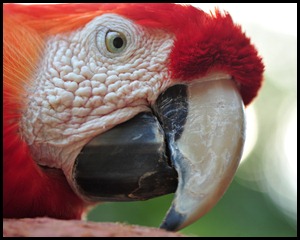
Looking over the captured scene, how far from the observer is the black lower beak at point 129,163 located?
112 cm

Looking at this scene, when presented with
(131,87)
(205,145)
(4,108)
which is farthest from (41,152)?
(205,145)

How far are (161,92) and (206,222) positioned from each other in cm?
191

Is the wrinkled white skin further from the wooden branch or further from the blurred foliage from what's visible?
the blurred foliage

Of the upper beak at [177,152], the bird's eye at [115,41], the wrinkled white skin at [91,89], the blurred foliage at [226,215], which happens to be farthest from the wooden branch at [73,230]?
the blurred foliage at [226,215]

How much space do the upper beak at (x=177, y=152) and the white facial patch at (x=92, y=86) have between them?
32 mm

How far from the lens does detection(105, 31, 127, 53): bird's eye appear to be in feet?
3.90

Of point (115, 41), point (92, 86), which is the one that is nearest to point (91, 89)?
point (92, 86)

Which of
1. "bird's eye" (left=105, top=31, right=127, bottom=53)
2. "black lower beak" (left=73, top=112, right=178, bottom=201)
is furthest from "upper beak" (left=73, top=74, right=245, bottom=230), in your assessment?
"bird's eye" (left=105, top=31, right=127, bottom=53)

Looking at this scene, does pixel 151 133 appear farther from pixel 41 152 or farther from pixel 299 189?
pixel 299 189

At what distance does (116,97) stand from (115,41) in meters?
0.12

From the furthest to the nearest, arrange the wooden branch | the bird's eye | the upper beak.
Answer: the bird's eye → the upper beak → the wooden branch

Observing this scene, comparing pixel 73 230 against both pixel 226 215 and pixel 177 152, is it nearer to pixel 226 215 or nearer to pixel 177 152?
pixel 177 152

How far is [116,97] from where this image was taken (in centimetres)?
118

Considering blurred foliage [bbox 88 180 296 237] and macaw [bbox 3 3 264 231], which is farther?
blurred foliage [bbox 88 180 296 237]
